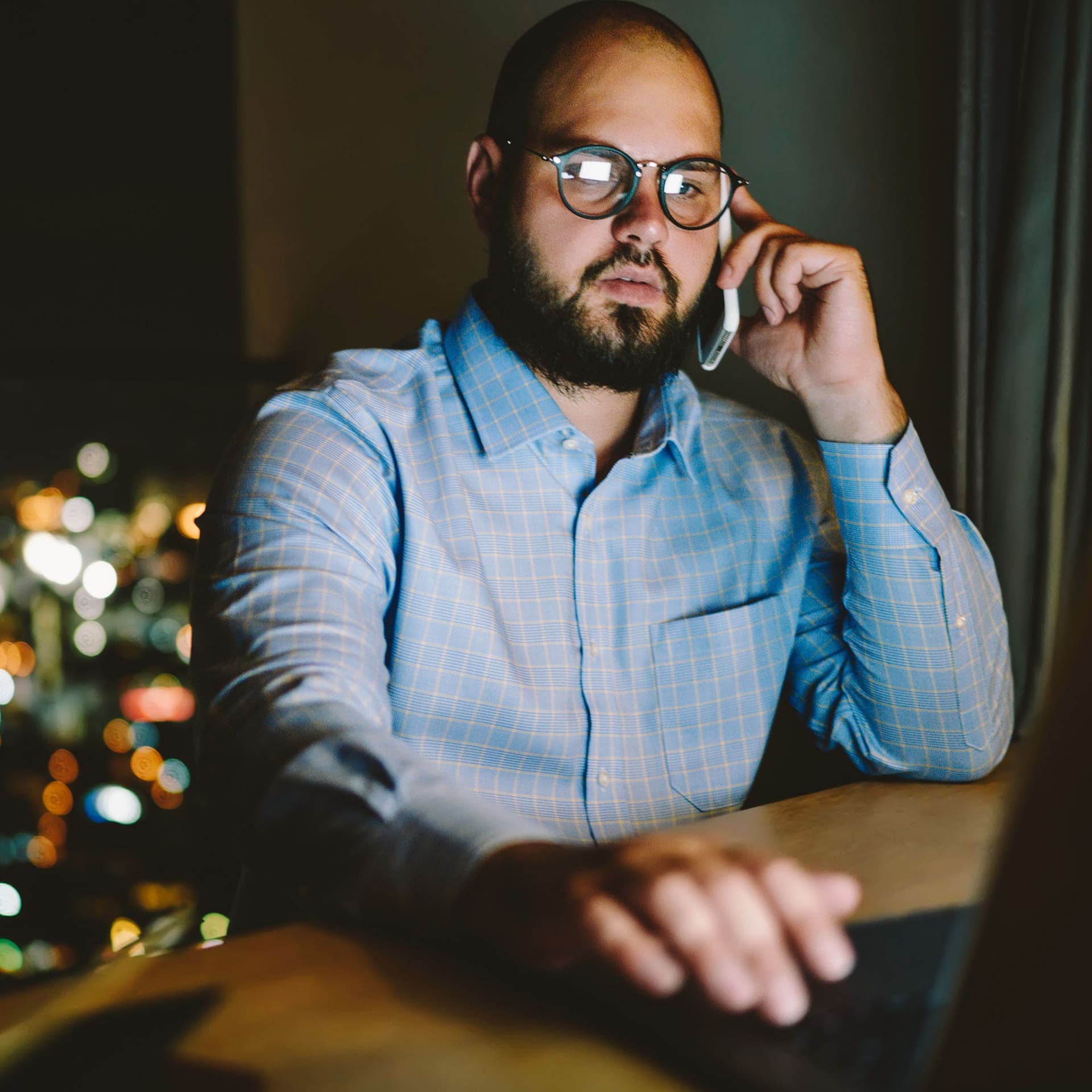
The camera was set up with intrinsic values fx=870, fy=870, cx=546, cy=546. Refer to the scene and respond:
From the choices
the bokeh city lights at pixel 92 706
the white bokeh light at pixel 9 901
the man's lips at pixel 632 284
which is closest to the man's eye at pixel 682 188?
the man's lips at pixel 632 284

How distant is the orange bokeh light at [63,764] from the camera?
388 cm

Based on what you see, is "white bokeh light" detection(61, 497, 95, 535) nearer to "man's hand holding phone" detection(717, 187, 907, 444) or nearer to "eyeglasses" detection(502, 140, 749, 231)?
"eyeglasses" detection(502, 140, 749, 231)

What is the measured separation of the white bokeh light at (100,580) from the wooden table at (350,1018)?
352cm

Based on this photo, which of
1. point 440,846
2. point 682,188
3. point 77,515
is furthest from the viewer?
point 77,515

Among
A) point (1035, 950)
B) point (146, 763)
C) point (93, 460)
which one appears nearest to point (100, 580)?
point (93, 460)

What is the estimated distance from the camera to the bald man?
108cm

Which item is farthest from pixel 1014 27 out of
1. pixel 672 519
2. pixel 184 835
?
pixel 184 835

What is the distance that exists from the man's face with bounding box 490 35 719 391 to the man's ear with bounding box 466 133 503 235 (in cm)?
Result: 5

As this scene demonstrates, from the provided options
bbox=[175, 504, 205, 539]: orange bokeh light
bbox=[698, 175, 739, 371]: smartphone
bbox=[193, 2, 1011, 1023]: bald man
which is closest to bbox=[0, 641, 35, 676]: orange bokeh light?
bbox=[175, 504, 205, 539]: orange bokeh light

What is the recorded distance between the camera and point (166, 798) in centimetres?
369

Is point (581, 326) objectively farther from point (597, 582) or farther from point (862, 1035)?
point (862, 1035)

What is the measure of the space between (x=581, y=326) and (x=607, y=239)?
13 cm

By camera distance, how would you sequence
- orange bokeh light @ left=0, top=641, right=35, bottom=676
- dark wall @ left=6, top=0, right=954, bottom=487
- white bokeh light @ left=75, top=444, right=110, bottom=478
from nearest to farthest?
dark wall @ left=6, top=0, right=954, bottom=487
white bokeh light @ left=75, top=444, right=110, bottom=478
orange bokeh light @ left=0, top=641, right=35, bottom=676

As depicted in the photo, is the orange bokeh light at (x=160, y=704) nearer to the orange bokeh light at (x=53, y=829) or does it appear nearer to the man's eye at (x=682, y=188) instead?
the orange bokeh light at (x=53, y=829)
